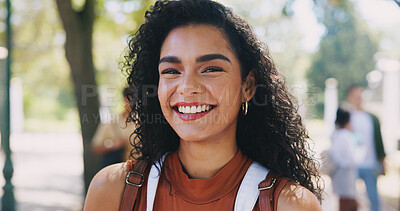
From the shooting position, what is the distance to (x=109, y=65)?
18.9 metres

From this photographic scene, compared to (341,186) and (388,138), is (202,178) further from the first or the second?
(388,138)

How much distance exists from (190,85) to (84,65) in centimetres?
402

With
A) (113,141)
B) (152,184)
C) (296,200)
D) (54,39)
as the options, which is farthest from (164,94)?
(54,39)

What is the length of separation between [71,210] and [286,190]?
5663 millimetres

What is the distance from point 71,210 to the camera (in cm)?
652

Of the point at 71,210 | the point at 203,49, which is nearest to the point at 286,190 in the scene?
the point at 203,49

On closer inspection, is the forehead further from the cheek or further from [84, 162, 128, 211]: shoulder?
[84, 162, 128, 211]: shoulder

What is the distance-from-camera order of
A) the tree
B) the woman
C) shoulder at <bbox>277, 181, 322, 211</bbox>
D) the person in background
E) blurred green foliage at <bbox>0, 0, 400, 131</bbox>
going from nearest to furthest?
1. shoulder at <bbox>277, 181, 322, 211</bbox>
2. the woman
3. the person in background
4. blurred green foliage at <bbox>0, 0, 400, 131</bbox>
5. the tree

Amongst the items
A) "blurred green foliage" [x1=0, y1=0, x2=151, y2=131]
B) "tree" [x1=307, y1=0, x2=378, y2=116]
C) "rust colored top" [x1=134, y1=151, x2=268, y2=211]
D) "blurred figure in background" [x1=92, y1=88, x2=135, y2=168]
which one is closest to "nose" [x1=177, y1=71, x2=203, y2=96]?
"rust colored top" [x1=134, y1=151, x2=268, y2=211]

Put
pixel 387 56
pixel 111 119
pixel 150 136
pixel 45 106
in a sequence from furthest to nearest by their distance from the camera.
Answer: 1. pixel 45 106
2. pixel 387 56
3. pixel 111 119
4. pixel 150 136

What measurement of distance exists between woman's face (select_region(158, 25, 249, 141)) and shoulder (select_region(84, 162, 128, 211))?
1.22 feet

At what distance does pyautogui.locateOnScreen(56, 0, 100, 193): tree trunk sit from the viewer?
5312mm

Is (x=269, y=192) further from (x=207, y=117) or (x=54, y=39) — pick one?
(x=54, y=39)

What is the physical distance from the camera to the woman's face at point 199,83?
1771 mm
